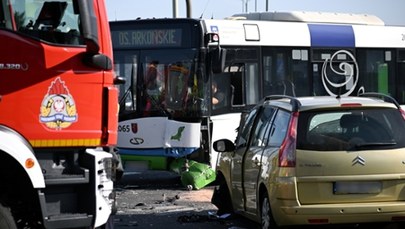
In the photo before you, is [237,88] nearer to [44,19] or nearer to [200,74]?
[200,74]

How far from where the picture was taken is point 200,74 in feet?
47.0

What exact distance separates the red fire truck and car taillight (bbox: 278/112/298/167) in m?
2.16

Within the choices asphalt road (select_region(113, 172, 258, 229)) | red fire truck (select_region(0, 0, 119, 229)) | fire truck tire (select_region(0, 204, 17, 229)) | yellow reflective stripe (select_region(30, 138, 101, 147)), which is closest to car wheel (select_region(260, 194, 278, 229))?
asphalt road (select_region(113, 172, 258, 229))

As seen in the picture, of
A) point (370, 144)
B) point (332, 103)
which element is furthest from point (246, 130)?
point (370, 144)

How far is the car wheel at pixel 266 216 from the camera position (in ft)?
26.9

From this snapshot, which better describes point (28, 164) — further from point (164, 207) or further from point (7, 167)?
point (164, 207)

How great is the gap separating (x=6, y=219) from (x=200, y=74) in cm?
840

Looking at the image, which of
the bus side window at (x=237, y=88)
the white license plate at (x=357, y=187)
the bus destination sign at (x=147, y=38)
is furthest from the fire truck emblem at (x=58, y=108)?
the bus side window at (x=237, y=88)

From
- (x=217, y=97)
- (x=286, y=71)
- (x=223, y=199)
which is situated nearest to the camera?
(x=223, y=199)

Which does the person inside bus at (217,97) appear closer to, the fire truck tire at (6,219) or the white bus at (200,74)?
the white bus at (200,74)

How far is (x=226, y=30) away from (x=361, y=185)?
25.7ft

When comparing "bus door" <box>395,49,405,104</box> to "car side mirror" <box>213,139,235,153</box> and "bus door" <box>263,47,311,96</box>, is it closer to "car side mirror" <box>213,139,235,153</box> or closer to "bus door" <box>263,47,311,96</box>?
"bus door" <box>263,47,311,96</box>

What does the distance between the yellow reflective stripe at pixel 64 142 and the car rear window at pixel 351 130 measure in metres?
2.45

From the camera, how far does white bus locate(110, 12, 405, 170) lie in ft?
47.1
